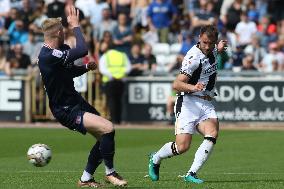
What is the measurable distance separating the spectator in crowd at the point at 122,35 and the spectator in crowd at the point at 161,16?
962 millimetres

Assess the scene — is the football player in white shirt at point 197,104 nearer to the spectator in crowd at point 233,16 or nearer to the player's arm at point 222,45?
the player's arm at point 222,45

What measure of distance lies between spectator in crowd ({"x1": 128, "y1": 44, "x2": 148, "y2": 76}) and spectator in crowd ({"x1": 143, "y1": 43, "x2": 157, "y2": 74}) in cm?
12

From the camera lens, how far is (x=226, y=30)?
2698 centimetres

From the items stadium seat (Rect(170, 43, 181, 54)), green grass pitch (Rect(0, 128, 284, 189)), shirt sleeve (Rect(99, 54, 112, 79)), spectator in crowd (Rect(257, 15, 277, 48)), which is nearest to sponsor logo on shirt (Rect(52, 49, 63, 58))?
green grass pitch (Rect(0, 128, 284, 189))

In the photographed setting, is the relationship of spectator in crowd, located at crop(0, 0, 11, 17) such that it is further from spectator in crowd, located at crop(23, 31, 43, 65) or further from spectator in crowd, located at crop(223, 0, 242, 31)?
spectator in crowd, located at crop(223, 0, 242, 31)

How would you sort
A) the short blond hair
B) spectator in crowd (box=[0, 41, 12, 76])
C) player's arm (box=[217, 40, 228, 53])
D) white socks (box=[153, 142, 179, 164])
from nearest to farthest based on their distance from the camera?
1. the short blond hair
2. white socks (box=[153, 142, 179, 164])
3. player's arm (box=[217, 40, 228, 53])
4. spectator in crowd (box=[0, 41, 12, 76])

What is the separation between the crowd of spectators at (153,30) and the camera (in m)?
25.8

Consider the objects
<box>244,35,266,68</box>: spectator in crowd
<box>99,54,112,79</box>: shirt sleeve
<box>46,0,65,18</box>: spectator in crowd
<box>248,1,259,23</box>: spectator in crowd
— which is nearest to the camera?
<box>99,54,112,79</box>: shirt sleeve

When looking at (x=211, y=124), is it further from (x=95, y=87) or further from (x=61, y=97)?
(x=95, y=87)

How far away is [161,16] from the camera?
27.6m

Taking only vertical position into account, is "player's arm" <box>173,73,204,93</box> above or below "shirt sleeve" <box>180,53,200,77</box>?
below

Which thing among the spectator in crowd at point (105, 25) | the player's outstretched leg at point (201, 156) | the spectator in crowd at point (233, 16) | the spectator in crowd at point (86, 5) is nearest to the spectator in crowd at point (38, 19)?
the spectator in crowd at point (86, 5)

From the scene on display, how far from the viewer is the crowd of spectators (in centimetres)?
2584

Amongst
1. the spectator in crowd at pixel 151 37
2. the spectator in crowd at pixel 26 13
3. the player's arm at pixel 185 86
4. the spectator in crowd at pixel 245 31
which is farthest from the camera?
the spectator in crowd at pixel 26 13
